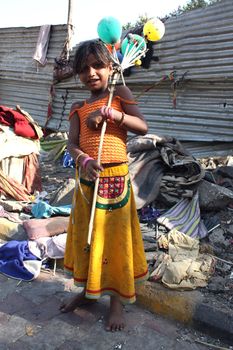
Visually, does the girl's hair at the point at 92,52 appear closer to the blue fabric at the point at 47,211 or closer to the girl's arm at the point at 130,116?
the girl's arm at the point at 130,116

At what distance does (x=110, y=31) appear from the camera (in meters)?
2.49

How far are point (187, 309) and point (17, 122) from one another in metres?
3.85

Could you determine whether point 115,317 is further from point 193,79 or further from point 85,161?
point 193,79

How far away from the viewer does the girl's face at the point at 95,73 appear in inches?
83.4

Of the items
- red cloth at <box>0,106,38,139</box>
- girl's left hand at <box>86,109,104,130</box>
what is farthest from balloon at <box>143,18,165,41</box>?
red cloth at <box>0,106,38,139</box>

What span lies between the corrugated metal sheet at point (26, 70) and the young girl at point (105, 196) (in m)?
8.28

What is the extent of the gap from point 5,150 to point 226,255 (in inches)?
129

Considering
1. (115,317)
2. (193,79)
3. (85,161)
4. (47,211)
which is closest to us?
(85,161)

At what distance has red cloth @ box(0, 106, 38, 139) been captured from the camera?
5238 millimetres

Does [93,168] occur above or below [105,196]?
above

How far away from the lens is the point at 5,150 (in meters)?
5.00

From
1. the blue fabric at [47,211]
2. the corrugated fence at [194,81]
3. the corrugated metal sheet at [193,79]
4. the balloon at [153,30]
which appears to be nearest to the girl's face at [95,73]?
the balloon at [153,30]

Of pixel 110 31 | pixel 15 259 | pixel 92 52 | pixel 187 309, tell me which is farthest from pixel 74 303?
pixel 110 31

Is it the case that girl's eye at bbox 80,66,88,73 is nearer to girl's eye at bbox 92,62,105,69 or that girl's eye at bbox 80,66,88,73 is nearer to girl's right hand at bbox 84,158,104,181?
girl's eye at bbox 92,62,105,69
